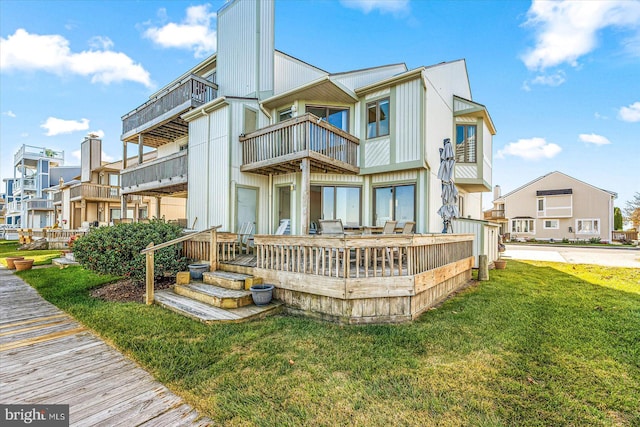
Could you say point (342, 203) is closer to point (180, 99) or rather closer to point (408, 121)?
point (408, 121)

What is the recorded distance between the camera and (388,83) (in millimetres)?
9562

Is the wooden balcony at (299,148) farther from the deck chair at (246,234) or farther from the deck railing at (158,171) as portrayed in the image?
the deck railing at (158,171)

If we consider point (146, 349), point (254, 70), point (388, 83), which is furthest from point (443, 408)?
point (254, 70)

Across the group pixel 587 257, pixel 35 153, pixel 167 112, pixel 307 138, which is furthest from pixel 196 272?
pixel 35 153

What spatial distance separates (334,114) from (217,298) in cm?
814

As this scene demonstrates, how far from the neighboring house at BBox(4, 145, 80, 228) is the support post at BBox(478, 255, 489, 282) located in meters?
40.9

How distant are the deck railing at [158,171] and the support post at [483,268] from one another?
1169 centimetres

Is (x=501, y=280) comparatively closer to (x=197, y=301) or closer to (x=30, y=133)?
(x=197, y=301)

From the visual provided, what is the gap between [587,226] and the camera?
1261 inches

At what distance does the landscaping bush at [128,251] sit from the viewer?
6.95 m

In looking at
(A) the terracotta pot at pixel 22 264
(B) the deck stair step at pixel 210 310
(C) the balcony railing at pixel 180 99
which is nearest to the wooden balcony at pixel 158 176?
(C) the balcony railing at pixel 180 99

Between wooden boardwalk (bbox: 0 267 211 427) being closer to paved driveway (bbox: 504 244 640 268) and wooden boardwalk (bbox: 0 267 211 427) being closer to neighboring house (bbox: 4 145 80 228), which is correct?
paved driveway (bbox: 504 244 640 268)

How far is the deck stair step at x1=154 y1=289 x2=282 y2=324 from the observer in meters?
4.92

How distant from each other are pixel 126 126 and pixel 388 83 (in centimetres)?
1426
